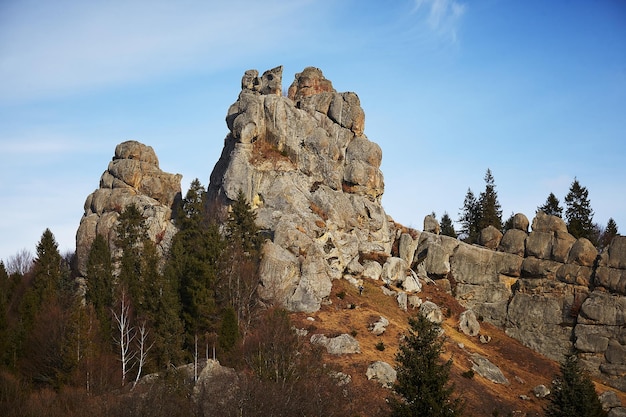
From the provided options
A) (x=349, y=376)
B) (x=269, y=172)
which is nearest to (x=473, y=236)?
(x=269, y=172)

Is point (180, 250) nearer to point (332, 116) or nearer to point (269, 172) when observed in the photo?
point (269, 172)

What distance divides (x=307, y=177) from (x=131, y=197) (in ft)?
77.4

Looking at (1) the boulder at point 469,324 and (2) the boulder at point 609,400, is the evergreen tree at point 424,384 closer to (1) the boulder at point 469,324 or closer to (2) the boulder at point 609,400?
(2) the boulder at point 609,400

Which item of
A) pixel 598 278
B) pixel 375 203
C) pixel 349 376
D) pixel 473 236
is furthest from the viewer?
pixel 473 236

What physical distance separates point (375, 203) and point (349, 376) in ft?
115

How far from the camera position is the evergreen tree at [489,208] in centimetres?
9344

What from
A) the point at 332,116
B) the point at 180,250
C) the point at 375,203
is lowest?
the point at 180,250

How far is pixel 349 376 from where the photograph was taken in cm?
5097

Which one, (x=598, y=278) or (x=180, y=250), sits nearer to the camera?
(x=180, y=250)

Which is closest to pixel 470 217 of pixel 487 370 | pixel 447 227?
pixel 447 227

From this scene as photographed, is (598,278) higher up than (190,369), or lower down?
higher up

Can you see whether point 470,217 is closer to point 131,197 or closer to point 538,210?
point 538,210

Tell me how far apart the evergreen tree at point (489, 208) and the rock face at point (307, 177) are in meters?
20.4

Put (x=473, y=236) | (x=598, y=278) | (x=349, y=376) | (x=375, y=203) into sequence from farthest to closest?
(x=473, y=236), (x=375, y=203), (x=598, y=278), (x=349, y=376)
